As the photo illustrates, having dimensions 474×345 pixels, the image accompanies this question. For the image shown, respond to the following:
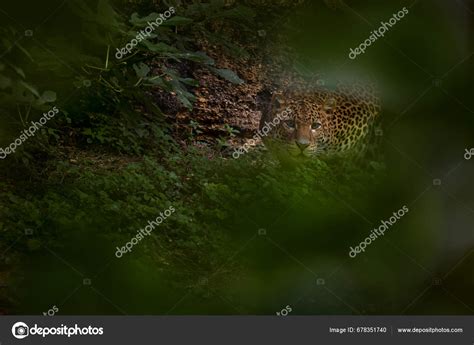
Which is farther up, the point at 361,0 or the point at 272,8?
the point at 361,0

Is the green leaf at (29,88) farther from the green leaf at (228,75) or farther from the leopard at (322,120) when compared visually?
the leopard at (322,120)

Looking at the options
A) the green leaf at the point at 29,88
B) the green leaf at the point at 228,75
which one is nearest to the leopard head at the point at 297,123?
the green leaf at the point at 228,75

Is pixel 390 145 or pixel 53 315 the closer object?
pixel 53 315

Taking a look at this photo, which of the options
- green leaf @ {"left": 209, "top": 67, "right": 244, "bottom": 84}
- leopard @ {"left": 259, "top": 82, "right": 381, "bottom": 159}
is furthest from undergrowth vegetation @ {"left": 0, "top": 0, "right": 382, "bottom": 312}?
leopard @ {"left": 259, "top": 82, "right": 381, "bottom": 159}

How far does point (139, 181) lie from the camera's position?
3.15 m

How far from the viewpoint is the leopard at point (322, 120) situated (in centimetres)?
324

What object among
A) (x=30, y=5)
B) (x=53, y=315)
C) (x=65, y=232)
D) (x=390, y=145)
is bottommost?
(x=53, y=315)

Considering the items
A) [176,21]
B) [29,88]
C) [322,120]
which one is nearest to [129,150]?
[29,88]

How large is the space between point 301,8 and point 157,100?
29.8 inches

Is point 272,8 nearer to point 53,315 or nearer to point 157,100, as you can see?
point 157,100

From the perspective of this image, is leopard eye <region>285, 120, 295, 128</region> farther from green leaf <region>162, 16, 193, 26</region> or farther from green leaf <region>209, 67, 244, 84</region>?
green leaf <region>162, 16, 193, 26</region>

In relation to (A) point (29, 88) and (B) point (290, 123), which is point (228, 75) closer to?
(B) point (290, 123)

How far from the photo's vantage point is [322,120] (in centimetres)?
335

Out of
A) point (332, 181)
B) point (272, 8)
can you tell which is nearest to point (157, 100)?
point (272, 8)
